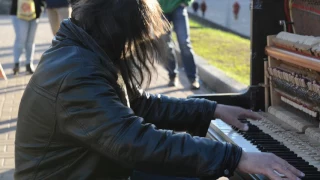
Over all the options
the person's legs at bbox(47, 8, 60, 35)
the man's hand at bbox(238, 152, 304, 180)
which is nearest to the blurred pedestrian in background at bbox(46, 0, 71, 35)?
the person's legs at bbox(47, 8, 60, 35)

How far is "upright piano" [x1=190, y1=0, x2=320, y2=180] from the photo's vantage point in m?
2.38

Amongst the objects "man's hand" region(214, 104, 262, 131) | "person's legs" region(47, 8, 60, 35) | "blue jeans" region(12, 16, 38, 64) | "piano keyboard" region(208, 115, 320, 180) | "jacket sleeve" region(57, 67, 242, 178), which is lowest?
"blue jeans" region(12, 16, 38, 64)

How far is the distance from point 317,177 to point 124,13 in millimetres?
971

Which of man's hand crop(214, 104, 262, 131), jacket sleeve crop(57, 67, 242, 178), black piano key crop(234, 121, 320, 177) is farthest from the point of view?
man's hand crop(214, 104, 262, 131)

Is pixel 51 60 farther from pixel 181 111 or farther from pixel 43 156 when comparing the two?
A: pixel 181 111

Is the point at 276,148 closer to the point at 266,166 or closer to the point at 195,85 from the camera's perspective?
the point at 266,166

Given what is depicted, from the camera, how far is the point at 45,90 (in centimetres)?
188

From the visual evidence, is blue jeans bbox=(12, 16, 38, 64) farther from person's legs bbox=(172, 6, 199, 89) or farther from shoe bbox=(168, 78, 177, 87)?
person's legs bbox=(172, 6, 199, 89)

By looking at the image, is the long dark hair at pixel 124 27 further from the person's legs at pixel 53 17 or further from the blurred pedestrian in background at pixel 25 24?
the blurred pedestrian in background at pixel 25 24

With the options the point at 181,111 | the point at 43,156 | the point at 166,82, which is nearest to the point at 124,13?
the point at 43,156

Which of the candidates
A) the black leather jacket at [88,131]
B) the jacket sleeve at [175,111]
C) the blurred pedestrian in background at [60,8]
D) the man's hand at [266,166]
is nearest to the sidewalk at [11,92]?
the jacket sleeve at [175,111]

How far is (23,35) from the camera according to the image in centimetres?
782

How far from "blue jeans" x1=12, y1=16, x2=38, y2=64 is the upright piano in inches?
210

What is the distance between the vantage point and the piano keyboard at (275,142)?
6.97 feet
